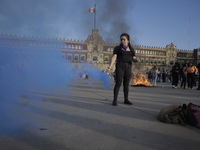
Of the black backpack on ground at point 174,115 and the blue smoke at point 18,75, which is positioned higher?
the blue smoke at point 18,75

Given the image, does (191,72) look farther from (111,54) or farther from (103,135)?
(111,54)

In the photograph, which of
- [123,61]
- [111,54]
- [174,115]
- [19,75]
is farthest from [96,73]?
[111,54]

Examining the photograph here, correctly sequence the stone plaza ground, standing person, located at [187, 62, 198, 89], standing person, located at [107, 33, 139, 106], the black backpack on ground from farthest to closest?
standing person, located at [187, 62, 198, 89] < standing person, located at [107, 33, 139, 106] < the black backpack on ground < the stone plaza ground

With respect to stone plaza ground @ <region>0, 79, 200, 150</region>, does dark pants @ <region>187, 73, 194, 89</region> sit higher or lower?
higher

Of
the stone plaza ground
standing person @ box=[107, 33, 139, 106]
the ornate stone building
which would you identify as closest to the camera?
the stone plaza ground

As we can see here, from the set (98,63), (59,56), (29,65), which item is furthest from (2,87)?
(98,63)

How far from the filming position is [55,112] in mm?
3074

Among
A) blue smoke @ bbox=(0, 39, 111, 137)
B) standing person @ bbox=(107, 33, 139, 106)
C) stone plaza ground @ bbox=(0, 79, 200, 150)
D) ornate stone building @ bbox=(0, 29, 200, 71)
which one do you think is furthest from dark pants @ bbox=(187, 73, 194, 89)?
ornate stone building @ bbox=(0, 29, 200, 71)

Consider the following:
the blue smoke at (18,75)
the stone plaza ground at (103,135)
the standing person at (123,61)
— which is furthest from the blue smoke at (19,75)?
the standing person at (123,61)

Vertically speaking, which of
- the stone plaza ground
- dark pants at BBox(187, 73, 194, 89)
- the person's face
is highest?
the person's face

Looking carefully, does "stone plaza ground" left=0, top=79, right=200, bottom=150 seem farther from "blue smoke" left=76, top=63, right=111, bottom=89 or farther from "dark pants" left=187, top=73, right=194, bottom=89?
"dark pants" left=187, top=73, right=194, bottom=89

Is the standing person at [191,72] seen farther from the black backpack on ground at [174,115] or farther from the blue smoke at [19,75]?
the blue smoke at [19,75]

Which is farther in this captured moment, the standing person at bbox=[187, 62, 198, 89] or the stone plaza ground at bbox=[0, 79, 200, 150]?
the standing person at bbox=[187, 62, 198, 89]

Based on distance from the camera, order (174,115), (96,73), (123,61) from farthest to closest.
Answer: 1. (96,73)
2. (123,61)
3. (174,115)
